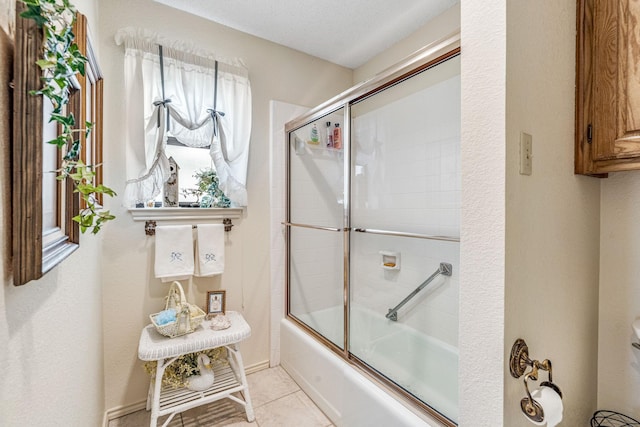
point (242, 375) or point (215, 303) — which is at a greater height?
point (215, 303)

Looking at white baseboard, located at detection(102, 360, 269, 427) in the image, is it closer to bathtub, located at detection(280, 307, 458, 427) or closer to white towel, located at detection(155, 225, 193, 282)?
white towel, located at detection(155, 225, 193, 282)

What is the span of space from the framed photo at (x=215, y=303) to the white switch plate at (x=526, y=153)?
6.16 ft

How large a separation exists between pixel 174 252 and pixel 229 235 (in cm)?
39

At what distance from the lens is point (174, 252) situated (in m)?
1.92

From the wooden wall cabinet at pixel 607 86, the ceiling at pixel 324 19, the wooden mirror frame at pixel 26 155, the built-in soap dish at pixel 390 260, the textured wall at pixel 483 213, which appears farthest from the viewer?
the built-in soap dish at pixel 390 260

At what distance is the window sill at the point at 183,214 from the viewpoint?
1.87 metres

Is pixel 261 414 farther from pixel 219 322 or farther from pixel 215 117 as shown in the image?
pixel 215 117

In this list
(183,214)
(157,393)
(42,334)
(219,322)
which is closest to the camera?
(42,334)

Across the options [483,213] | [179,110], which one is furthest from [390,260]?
[179,110]

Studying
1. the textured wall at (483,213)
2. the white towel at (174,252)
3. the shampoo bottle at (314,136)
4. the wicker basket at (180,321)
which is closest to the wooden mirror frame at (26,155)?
the textured wall at (483,213)

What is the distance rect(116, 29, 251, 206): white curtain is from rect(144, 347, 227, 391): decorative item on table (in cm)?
99

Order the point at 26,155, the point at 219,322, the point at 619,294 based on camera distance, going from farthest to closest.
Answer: the point at 219,322 < the point at 619,294 < the point at 26,155

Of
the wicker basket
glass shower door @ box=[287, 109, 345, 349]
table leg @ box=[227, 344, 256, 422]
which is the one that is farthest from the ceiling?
table leg @ box=[227, 344, 256, 422]

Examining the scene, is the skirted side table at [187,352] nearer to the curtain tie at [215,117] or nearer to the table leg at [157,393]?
the table leg at [157,393]
